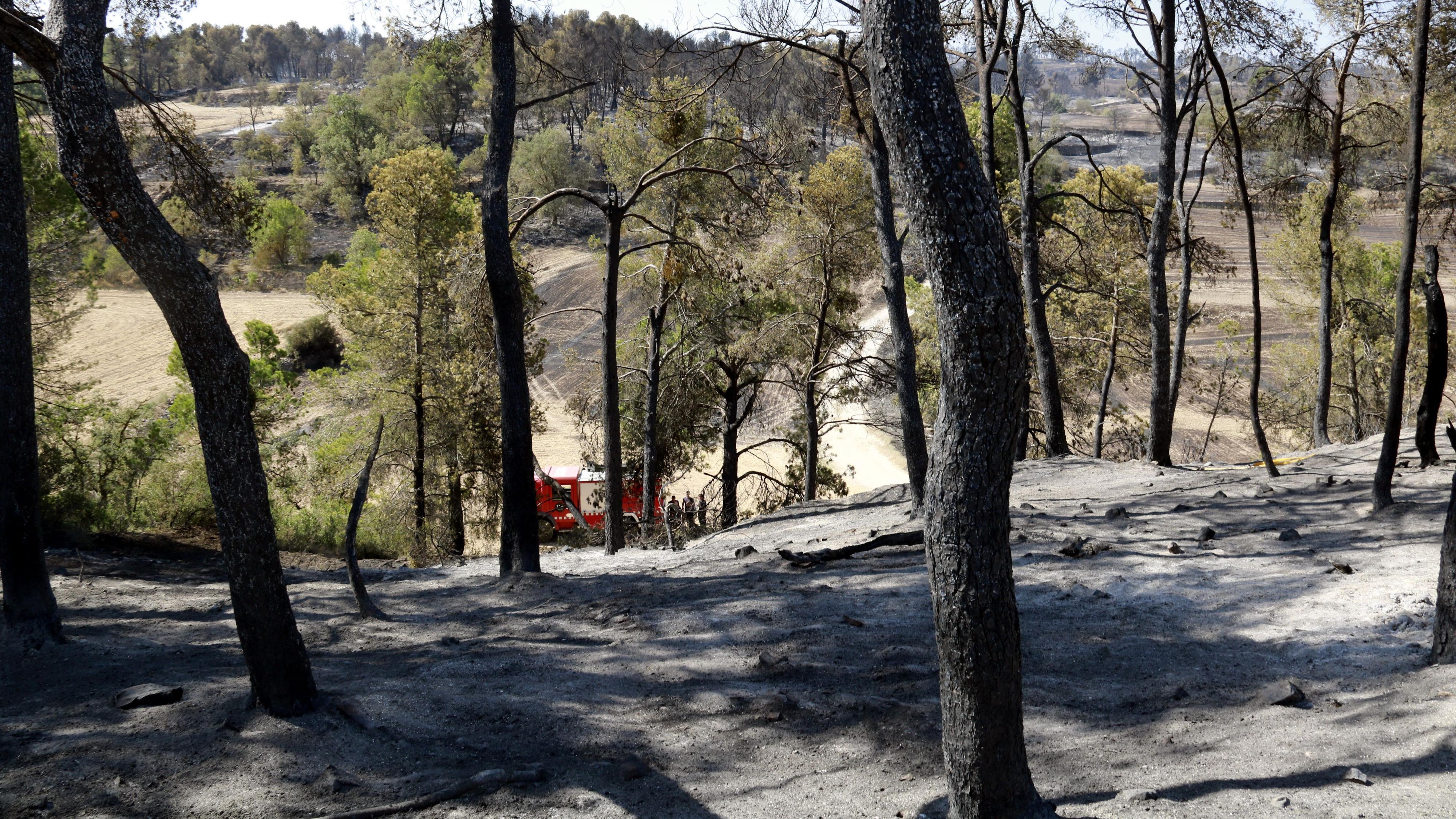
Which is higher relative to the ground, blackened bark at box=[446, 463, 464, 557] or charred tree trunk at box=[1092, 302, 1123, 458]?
charred tree trunk at box=[1092, 302, 1123, 458]

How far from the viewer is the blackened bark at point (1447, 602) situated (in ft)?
15.6

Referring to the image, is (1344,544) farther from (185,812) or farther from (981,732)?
(185,812)

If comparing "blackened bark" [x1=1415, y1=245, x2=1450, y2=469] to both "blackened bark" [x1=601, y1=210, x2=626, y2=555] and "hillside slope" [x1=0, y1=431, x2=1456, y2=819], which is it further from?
"blackened bark" [x1=601, y1=210, x2=626, y2=555]

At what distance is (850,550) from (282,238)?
5734 cm

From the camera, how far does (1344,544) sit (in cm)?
705

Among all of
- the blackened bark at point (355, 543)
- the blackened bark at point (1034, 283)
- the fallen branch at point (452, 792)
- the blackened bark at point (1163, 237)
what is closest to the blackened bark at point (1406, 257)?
the blackened bark at point (1163, 237)

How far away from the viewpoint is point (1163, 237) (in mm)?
11148

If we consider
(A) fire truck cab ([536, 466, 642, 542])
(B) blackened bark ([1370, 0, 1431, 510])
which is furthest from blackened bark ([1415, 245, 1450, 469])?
(A) fire truck cab ([536, 466, 642, 542])

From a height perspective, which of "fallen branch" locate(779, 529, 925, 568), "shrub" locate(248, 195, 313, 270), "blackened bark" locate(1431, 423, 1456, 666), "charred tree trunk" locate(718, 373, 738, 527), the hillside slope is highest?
"shrub" locate(248, 195, 313, 270)

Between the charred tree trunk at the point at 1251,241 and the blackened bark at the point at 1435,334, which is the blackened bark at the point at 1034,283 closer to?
the charred tree trunk at the point at 1251,241

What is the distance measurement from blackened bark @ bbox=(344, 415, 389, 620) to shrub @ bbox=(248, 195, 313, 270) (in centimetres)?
5302

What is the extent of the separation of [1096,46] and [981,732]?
12.8 m

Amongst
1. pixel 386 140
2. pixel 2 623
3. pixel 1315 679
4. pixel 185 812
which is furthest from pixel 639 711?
pixel 386 140

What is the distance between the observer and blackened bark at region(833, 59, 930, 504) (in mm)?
9523
